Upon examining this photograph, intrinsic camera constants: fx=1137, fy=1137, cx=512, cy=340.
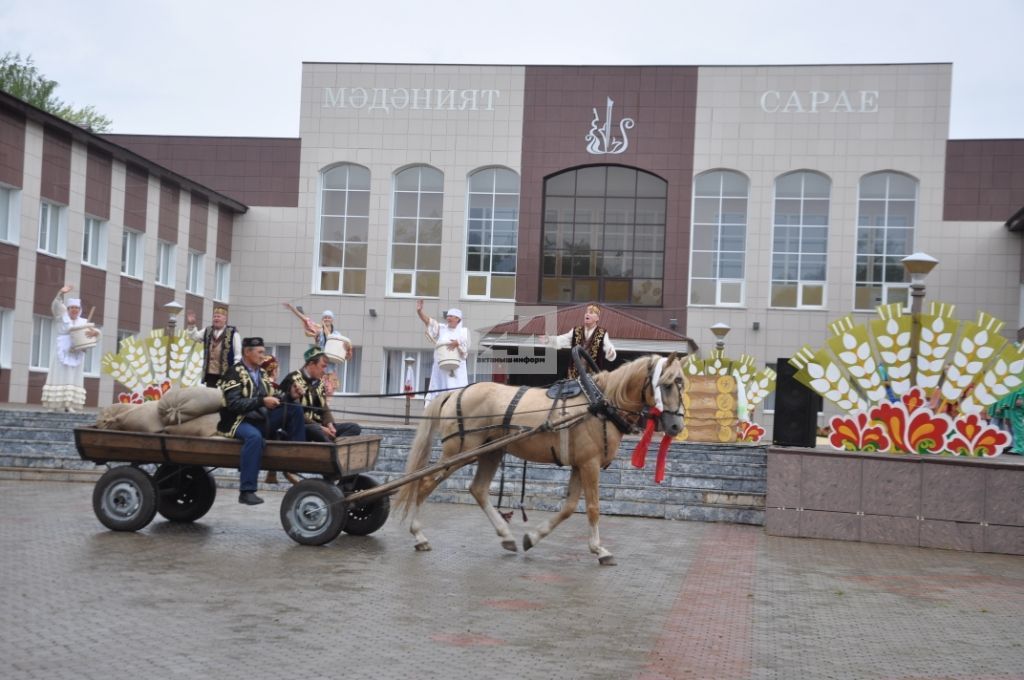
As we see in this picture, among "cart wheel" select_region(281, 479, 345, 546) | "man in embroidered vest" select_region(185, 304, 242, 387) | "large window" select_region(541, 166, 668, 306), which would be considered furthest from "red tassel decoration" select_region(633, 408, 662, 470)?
"large window" select_region(541, 166, 668, 306)

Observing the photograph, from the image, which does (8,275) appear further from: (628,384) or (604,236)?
(628,384)

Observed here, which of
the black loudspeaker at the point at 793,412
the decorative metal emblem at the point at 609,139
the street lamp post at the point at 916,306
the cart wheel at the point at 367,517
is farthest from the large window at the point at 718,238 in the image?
the cart wheel at the point at 367,517

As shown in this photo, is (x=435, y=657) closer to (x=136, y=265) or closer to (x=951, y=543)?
(x=951, y=543)

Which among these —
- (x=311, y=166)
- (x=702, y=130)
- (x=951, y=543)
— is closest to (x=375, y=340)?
(x=311, y=166)

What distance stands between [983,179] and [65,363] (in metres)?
29.3

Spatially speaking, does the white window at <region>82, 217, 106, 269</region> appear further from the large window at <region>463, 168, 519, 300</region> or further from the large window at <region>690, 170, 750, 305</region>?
the large window at <region>690, 170, 750, 305</region>

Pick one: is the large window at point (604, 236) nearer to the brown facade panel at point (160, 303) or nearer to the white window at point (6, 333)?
the brown facade panel at point (160, 303)

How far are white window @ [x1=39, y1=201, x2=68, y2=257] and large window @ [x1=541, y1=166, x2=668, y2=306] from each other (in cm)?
1580

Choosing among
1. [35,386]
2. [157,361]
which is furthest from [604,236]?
[157,361]

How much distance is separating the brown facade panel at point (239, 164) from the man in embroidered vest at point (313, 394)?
29.3m

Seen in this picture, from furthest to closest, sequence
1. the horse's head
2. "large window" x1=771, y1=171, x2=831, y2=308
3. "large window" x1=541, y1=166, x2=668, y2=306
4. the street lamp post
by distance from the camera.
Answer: "large window" x1=541, y1=166, x2=668, y2=306
"large window" x1=771, y1=171, x2=831, y2=308
the street lamp post
the horse's head

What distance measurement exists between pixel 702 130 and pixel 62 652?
34384 millimetres

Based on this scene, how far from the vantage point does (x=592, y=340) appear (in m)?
13.0

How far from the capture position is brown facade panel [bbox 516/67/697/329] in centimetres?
3853
